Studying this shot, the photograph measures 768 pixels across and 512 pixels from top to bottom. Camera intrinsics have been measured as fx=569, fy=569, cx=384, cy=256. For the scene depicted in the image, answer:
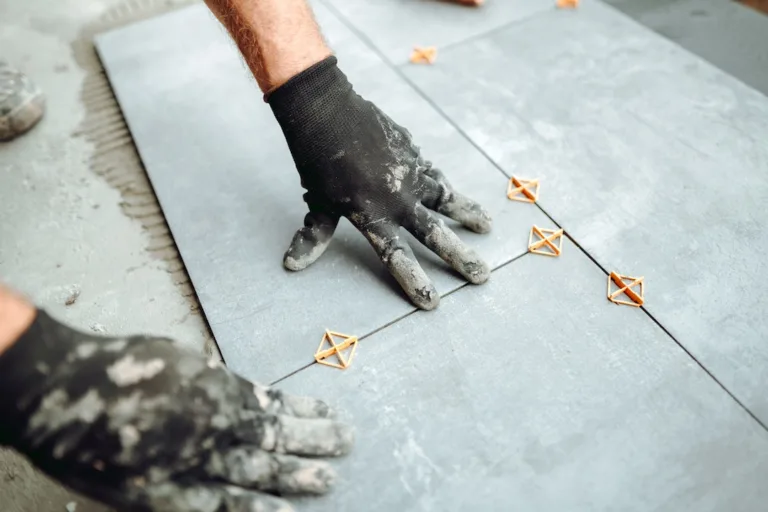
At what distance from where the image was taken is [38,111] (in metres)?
2.07

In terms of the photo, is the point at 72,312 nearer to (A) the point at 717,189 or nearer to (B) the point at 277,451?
(B) the point at 277,451

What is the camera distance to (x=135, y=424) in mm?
956

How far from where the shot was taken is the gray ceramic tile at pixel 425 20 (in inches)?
86.8

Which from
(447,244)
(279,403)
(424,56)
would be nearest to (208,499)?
(279,403)

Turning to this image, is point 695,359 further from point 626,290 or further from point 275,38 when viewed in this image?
point 275,38

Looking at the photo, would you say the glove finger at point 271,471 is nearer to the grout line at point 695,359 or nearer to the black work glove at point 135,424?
the black work glove at point 135,424

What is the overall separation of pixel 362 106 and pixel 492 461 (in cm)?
89

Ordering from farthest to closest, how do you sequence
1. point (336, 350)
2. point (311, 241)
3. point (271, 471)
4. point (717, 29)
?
point (717, 29) < point (311, 241) < point (336, 350) < point (271, 471)

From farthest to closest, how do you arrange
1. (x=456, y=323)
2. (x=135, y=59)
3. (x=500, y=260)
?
(x=135, y=59) → (x=500, y=260) → (x=456, y=323)

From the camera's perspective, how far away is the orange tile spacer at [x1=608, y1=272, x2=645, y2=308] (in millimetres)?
1394

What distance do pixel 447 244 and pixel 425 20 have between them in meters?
1.27

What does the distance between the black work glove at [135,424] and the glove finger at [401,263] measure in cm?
49

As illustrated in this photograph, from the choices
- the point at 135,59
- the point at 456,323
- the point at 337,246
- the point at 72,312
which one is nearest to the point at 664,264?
the point at 456,323

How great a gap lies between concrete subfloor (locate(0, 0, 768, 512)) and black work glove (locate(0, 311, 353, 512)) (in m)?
0.36
